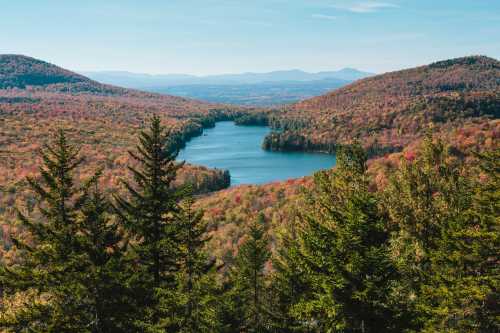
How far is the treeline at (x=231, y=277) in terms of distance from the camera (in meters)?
19.0

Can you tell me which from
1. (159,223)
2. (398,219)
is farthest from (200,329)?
(398,219)

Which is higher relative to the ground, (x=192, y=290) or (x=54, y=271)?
(x=54, y=271)

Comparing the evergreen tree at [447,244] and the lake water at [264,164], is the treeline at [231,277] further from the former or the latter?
the lake water at [264,164]

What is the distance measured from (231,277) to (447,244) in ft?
36.9

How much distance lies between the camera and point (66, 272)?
1944 centimetres

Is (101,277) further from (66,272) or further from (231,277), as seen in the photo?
(231,277)

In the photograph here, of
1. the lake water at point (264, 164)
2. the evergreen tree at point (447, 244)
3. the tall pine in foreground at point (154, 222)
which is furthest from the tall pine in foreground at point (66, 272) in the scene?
the lake water at point (264, 164)

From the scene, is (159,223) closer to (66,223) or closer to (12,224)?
(66,223)

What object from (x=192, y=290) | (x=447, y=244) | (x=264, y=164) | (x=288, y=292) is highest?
(x=447, y=244)

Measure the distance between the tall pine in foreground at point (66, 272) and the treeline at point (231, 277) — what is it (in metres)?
0.05

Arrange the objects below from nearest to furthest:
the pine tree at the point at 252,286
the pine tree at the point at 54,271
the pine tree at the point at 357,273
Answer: the pine tree at the point at 357,273 < the pine tree at the point at 54,271 < the pine tree at the point at 252,286

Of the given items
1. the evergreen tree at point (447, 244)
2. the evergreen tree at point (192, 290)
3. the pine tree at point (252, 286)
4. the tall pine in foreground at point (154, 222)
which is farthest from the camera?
the pine tree at point (252, 286)

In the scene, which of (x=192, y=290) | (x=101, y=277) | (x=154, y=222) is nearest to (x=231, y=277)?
(x=192, y=290)

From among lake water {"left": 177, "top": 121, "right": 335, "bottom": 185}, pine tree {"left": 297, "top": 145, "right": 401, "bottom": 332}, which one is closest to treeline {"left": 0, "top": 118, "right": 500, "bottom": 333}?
pine tree {"left": 297, "top": 145, "right": 401, "bottom": 332}
